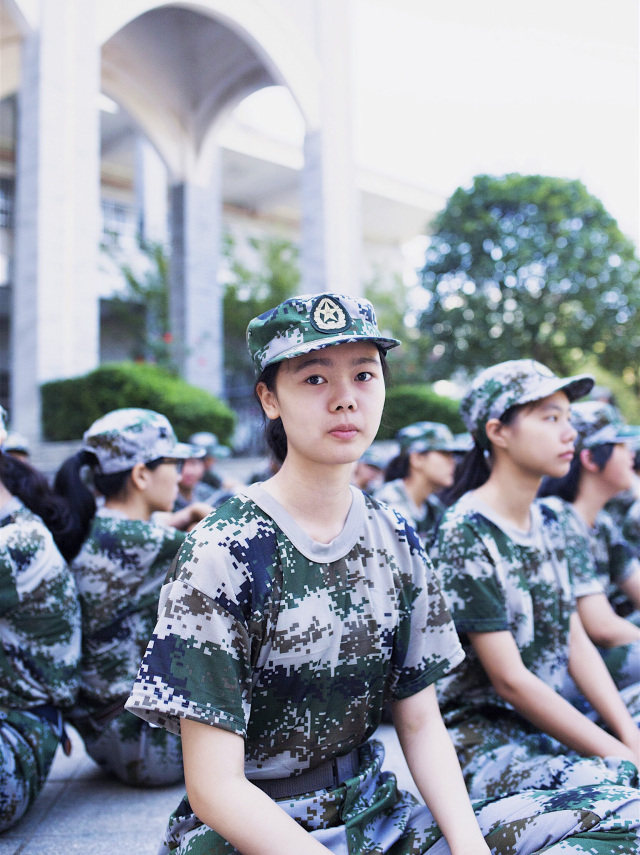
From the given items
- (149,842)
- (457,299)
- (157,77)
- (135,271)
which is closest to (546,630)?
(149,842)

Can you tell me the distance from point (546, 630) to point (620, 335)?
12.5 metres

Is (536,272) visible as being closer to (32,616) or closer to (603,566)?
(603,566)

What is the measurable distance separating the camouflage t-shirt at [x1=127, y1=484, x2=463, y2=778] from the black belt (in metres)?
0.03

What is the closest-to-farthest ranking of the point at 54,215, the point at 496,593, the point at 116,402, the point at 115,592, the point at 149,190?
the point at 496,593, the point at 115,592, the point at 116,402, the point at 54,215, the point at 149,190

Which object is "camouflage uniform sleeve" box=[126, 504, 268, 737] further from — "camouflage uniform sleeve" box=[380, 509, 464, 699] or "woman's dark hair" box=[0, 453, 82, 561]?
"woman's dark hair" box=[0, 453, 82, 561]

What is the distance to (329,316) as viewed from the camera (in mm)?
1755

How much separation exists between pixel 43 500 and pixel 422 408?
10.4 m

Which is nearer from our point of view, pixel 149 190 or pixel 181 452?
pixel 181 452

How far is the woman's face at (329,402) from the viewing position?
1.76m

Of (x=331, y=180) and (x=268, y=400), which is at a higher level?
(x=331, y=180)

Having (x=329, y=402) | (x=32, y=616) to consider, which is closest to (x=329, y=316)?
(x=329, y=402)

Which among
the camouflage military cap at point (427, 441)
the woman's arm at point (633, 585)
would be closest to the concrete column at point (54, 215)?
the camouflage military cap at point (427, 441)

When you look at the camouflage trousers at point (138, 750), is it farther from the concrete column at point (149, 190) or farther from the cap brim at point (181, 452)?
the concrete column at point (149, 190)

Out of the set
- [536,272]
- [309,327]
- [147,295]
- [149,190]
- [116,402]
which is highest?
[149,190]
